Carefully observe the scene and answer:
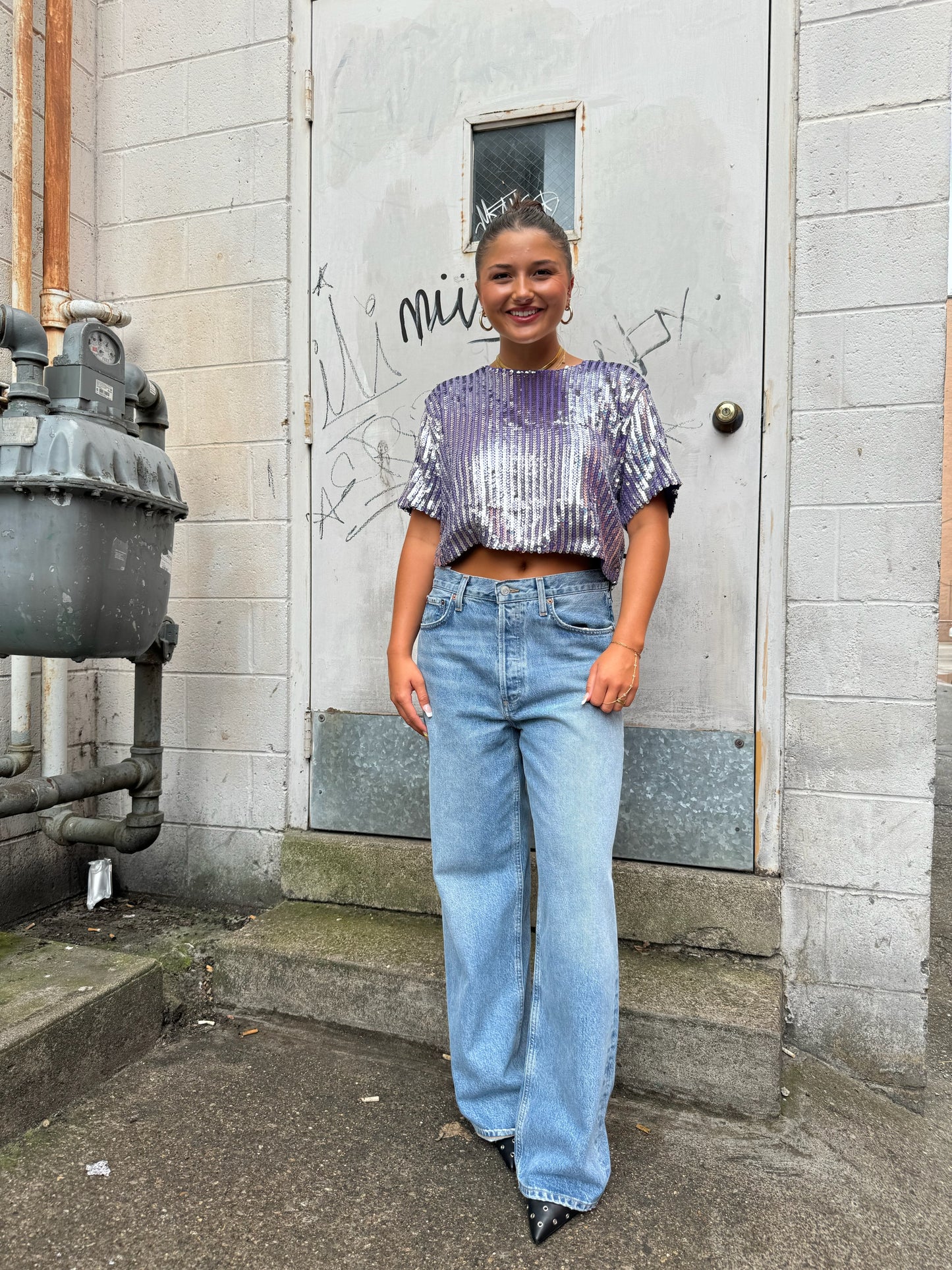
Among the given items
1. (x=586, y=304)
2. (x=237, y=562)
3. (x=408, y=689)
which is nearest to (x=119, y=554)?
(x=237, y=562)

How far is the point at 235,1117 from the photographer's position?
75.4 inches

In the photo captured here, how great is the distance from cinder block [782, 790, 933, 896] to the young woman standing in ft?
2.79

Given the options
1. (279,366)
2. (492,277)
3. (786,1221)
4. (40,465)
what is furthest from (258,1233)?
(279,366)

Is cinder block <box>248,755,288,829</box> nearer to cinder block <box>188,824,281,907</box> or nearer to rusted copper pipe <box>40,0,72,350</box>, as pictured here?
cinder block <box>188,824,281,907</box>

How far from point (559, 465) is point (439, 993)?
1373 mm

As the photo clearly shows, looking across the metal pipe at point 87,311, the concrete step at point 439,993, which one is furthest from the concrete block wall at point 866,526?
the metal pipe at point 87,311

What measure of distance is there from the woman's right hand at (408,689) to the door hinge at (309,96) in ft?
6.35

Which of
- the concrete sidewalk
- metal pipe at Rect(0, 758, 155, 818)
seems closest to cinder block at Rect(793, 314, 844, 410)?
the concrete sidewalk

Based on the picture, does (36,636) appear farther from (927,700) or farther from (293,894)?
(927,700)

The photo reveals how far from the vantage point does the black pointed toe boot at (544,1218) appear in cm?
156

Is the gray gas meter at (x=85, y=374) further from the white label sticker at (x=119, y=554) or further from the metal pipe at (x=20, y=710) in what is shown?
the metal pipe at (x=20, y=710)

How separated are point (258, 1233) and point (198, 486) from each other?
6.97 ft

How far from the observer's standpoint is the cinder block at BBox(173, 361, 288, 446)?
9.07 ft

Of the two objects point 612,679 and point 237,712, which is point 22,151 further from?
point 612,679
